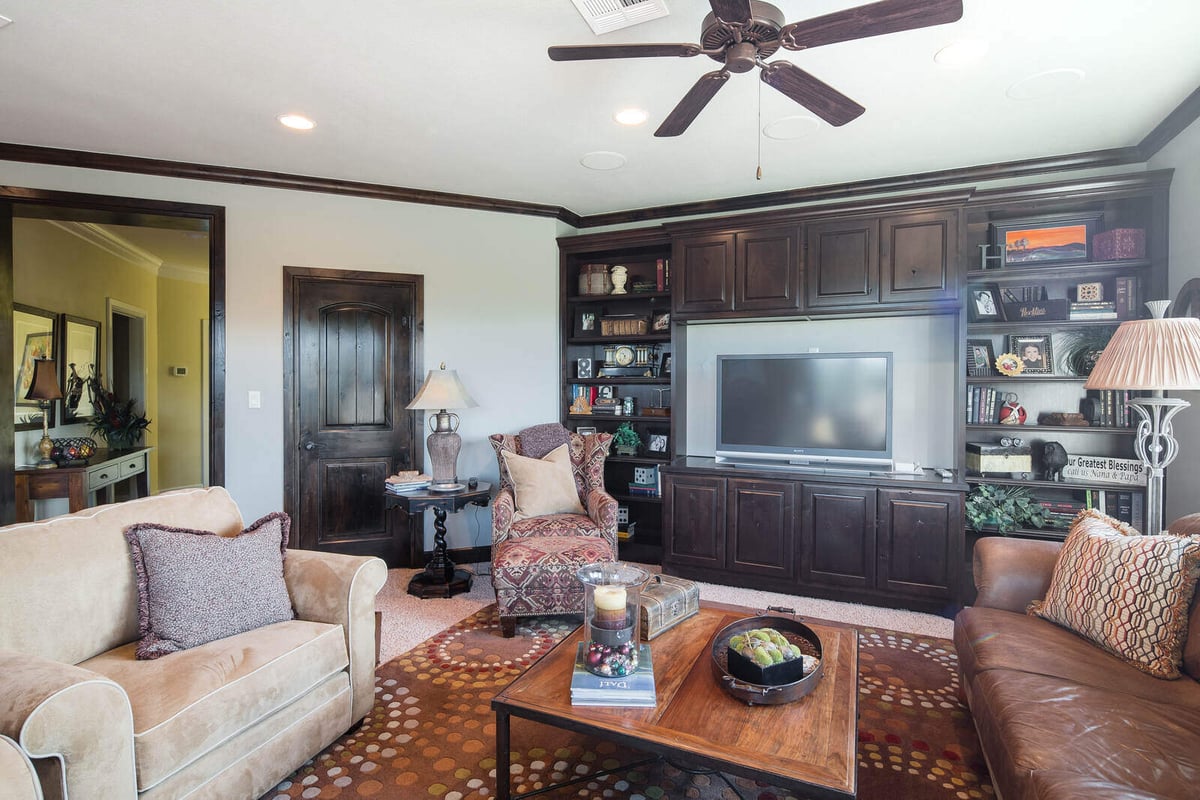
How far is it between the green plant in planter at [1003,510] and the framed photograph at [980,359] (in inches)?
26.3

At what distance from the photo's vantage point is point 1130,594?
184 centimetres

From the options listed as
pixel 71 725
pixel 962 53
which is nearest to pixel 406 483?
pixel 71 725

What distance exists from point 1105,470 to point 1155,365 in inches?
60.7

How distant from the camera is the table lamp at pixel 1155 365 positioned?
81.4 inches

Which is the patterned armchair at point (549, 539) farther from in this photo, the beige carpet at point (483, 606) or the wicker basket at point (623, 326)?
the wicker basket at point (623, 326)

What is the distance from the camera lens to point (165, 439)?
21.9 feet

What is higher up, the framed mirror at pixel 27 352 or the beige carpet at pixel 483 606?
the framed mirror at pixel 27 352

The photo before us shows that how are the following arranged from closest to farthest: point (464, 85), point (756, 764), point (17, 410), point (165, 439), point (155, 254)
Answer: point (756, 764)
point (464, 85)
point (17, 410)
point (155, 254)
point (165, 439)

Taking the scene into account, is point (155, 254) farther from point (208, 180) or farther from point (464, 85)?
point (464, 85)

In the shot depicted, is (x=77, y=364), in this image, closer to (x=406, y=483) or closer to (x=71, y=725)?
(x=406, y=483)

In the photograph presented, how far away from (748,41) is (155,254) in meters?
6.74

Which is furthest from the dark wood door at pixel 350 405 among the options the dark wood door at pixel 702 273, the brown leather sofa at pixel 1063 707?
the brown leather sofa at pixel 1063 707

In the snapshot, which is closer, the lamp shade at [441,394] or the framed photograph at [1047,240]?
the framed photograph at [1047,240]

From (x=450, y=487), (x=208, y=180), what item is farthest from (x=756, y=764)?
(x=208, y=180)
